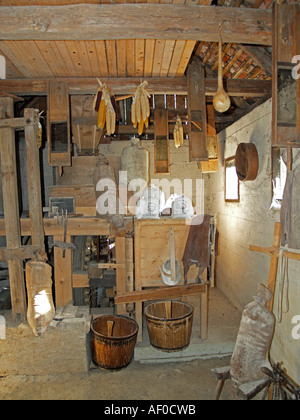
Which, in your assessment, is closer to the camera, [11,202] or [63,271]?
[11,202]

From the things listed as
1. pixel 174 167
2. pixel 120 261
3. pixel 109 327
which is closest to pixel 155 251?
pixel 120 261

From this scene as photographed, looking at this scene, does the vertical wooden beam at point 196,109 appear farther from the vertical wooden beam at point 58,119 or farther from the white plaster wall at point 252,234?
the vertical wooden beam at point 58,119

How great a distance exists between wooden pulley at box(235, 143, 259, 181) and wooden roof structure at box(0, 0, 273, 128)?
3.01 ft

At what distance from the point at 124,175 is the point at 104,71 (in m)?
1.94

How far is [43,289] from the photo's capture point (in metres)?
4.47

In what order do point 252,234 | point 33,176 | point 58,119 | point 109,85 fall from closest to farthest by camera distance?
point 33,176 → point 58,119 → point 109,85 → point 252,234

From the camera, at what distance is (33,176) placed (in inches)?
186

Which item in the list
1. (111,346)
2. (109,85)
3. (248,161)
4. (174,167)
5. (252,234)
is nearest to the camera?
(111,346)

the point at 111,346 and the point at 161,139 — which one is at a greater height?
the point at 161,139

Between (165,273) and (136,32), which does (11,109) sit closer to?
(136,32)

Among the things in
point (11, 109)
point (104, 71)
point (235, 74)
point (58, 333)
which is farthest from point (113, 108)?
point (58, 333)

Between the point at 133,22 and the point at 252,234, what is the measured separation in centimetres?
438

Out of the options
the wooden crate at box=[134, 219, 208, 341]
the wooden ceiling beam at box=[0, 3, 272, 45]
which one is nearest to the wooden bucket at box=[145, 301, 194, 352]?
the wooden crate at box=[134, 219, 208, 341]

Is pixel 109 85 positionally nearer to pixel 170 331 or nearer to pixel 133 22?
pixel 133 22
